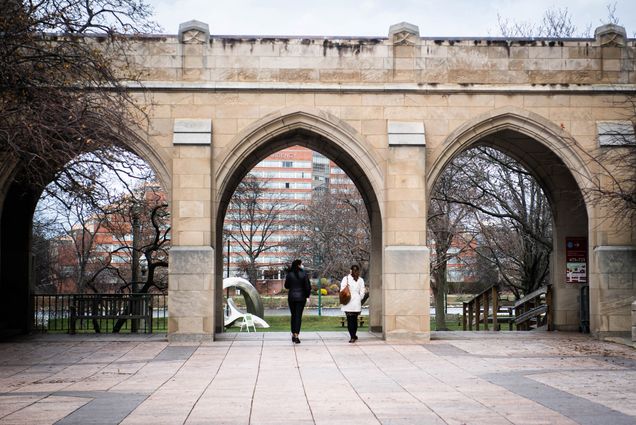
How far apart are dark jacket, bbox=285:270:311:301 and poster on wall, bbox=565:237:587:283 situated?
21.6 ft

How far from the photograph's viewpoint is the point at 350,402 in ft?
31.9

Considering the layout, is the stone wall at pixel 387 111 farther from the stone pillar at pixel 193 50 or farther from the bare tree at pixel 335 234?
the bare tree at pixel 335 234

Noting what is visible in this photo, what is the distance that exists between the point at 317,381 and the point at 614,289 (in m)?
8.72

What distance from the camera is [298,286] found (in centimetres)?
1752

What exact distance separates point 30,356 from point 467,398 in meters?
8.38

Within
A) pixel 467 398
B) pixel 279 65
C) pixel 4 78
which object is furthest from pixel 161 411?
pixel 279 65

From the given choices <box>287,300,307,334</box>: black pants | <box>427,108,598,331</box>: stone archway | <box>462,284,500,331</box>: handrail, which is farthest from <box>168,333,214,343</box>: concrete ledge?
<box>462,284,500,331</box>: handrail

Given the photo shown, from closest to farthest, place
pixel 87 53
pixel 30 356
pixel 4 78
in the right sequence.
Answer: pixel 4 78, pixel 87 53, pixel 30 356

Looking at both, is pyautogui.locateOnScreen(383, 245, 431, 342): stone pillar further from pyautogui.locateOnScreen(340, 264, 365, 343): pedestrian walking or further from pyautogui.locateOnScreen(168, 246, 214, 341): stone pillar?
pyautogui.locateOnScreen(168, 246, 214, 341): stone pillar

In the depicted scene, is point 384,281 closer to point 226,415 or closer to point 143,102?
point 143,102

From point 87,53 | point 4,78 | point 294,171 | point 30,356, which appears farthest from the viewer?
point 294,171

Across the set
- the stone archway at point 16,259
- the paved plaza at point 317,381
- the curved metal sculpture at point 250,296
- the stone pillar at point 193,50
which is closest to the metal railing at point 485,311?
the paved plaza at point 317,381

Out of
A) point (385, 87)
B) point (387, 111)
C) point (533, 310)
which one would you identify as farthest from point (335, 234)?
point (385, 87)

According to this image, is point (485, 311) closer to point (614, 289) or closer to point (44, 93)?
point (614, 289)
